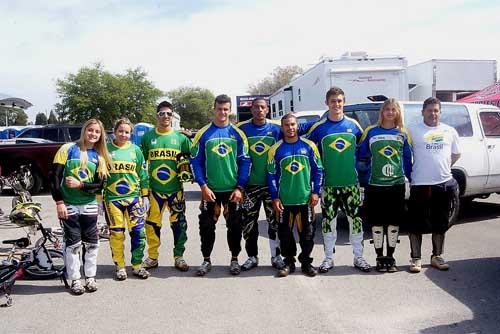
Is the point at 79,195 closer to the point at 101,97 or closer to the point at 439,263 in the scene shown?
the point at 439,263

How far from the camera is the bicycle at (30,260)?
4984mm

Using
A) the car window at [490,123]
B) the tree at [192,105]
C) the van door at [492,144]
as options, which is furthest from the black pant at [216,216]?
the tree at [192,105]

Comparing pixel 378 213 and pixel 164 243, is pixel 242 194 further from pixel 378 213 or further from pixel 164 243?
pixel 164 243

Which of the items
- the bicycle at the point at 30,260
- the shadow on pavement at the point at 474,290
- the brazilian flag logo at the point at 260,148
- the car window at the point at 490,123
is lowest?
the shadow on pavement at the point at 474,290

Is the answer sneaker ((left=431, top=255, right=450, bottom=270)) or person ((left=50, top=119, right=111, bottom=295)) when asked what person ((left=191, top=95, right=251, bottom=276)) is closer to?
person ((left=50, top=119, right=111, bottom=295))

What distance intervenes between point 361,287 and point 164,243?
3.40 metres

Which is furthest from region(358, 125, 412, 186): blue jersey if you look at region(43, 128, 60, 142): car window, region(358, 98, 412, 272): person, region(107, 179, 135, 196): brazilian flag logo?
region(43, 128, 60, 142): car window

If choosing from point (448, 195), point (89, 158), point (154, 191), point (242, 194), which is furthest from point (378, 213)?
point (89, 158)

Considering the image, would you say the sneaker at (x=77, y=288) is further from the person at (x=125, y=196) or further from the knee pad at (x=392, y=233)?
the knee pad at (x=392, y=233)

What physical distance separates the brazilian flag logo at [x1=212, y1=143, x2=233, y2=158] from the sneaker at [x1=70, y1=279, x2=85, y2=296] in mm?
2000

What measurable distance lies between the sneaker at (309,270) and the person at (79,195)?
7.50ft

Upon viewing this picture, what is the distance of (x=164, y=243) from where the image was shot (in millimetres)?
7371

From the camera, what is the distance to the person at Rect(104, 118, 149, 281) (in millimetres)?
5363

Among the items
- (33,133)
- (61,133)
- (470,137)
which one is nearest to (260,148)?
(470,137)
